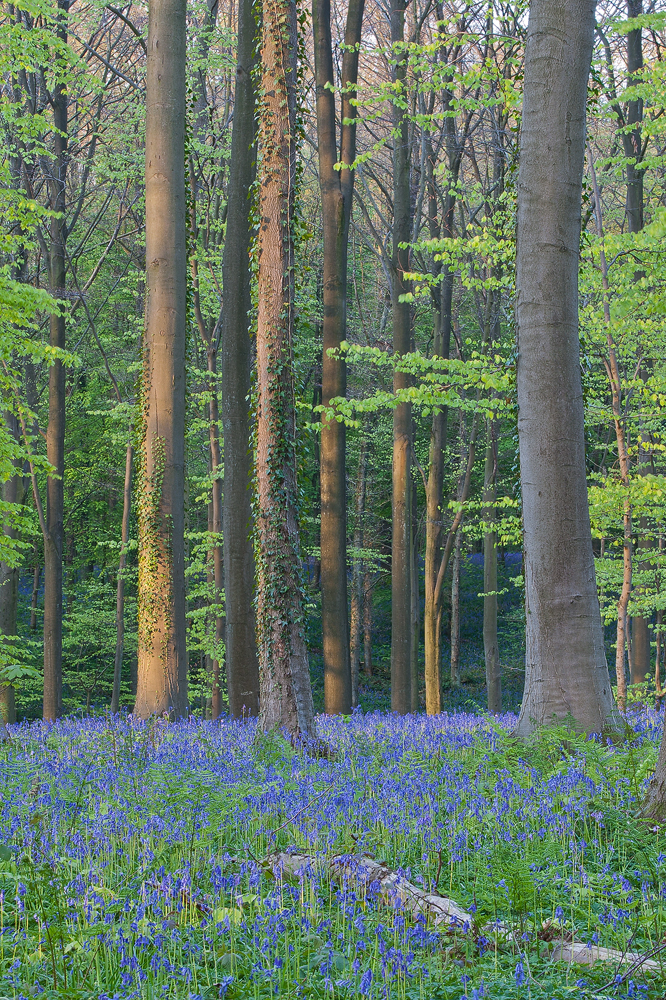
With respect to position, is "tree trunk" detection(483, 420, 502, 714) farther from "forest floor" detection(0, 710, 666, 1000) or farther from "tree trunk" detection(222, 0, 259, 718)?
"forest floor" detection(0, 710, 666, 1000)

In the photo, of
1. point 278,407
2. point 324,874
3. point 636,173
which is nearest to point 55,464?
point 278,407

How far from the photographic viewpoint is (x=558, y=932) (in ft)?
10.2

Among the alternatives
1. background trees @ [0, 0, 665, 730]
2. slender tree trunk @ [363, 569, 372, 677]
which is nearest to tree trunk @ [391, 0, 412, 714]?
background trees @ [0, 0, 665, 730]

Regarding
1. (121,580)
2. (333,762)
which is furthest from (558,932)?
(121,580)

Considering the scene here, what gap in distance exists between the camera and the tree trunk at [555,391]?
6734mm

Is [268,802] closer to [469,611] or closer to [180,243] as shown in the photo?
[180,243]

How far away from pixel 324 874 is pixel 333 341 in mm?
10902

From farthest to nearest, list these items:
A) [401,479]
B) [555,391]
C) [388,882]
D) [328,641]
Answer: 1. [401,479]
2. [328,641]
3. [555,391]
4. [388,882]

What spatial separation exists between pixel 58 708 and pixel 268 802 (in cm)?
1256

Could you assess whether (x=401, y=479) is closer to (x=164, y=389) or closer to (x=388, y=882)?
(x=164, y=389)

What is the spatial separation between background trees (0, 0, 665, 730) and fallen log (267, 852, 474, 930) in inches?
140

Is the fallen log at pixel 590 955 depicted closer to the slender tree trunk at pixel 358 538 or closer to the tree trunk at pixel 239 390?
the tree trunk at pixel 239 390

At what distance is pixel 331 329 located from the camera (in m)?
13.8

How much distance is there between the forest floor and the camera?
2764 millimetres
